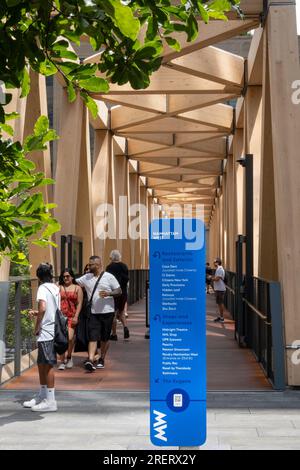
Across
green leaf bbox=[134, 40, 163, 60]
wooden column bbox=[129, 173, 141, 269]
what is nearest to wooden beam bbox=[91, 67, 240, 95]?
green leaf bbox=[134, 40, 163, 60]

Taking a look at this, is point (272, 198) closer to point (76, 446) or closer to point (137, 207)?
point (76, 446)

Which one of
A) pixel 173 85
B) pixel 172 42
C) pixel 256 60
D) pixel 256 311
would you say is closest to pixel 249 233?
pixel 256 311

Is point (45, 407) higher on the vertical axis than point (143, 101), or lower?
lower

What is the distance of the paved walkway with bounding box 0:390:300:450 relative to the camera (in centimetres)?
671

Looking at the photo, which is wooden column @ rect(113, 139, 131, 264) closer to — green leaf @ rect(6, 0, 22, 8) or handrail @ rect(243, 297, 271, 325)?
handrail @ rect(243, 297, 271, 325)

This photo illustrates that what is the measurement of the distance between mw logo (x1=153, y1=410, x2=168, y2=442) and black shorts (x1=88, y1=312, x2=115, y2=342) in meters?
6.20

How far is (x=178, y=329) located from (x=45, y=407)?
3.65m

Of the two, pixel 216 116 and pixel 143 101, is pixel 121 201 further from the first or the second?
pixel 143 101

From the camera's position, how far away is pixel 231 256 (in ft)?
82.4

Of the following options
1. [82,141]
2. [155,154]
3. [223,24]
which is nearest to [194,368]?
[223,24]

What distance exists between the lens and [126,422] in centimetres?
775

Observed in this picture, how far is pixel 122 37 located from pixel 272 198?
9.64 metres

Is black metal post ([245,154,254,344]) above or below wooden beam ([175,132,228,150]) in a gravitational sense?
below

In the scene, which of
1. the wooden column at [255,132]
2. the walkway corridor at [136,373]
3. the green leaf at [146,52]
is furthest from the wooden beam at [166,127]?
the green leaf at [146,52]
